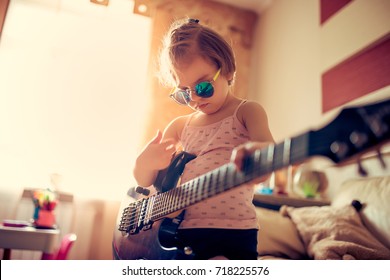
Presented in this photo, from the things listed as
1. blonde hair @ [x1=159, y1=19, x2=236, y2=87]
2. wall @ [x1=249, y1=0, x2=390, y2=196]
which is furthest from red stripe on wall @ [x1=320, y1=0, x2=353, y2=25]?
blonde hair @ [x1=159, y1=19, x2=236, y2=87]

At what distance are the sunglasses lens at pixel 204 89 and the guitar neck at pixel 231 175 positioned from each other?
0.16m

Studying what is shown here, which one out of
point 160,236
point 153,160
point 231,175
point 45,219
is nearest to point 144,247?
point 160,236

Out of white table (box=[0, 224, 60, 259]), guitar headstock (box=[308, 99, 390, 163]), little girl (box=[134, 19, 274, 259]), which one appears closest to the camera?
guitar headstock (box=[308, 99, 390, 163])

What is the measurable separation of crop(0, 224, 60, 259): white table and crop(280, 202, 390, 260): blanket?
835 mm

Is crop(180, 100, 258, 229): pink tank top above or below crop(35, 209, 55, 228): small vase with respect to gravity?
above

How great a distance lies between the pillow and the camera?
102cm

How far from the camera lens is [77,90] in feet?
4.72

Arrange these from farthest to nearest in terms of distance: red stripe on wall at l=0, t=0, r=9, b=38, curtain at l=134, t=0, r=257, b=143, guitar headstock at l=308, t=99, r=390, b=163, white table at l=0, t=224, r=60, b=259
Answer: curtain at l=134, t=0, r=257, b=143 → red stripe on wall at l=0, t=0, r=9, b=38 → white table at l=0, t=224, r=60, b=259 → guitar headstock at l=308, t=99, r=390, b=163

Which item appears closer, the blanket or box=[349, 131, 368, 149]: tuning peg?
box=[349, 131, 368, 149]: tuning peg

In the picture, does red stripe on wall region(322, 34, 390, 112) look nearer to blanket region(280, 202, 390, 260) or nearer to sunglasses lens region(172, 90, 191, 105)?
blanket region(280, 202, 390, 260)

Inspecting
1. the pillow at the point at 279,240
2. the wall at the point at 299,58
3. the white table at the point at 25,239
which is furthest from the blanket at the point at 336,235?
the white table at the point at 25,239

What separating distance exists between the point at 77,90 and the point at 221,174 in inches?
44.2

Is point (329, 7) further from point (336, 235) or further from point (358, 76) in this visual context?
point (336, 235)
